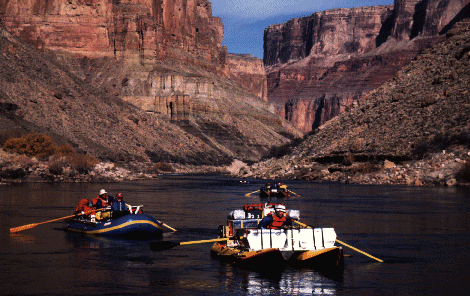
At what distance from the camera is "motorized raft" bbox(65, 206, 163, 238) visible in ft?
90.5

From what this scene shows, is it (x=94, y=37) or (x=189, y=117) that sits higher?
(x=94, y=37)

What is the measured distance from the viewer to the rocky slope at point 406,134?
6838 centimetres

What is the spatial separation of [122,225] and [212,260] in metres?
6.29

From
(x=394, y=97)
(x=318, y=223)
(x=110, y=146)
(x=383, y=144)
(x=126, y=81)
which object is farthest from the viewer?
(x=126, y=81)

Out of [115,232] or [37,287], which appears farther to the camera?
[115,232]

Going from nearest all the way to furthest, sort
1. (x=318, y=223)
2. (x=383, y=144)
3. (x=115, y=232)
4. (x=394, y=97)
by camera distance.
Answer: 1. (x=115, y=232)
2. (x=318, y=223)
3. (x=383, y=144)
4. (x=394, y=97)

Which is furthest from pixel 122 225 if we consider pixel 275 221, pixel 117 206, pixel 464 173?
pixel 464 173

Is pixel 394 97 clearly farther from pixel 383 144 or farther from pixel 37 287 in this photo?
pixel 37 287

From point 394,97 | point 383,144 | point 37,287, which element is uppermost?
point 394,97

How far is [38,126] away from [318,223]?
67.2 m

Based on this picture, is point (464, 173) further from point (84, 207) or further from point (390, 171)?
point (84, 207)

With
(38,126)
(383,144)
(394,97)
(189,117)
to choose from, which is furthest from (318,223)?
(189,117)

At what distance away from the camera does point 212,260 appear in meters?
22.9

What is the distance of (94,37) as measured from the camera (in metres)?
192
